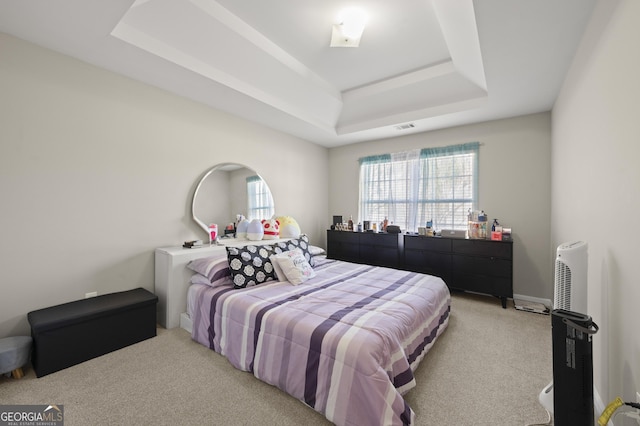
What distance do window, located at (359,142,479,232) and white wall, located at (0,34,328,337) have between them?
285 centimetres

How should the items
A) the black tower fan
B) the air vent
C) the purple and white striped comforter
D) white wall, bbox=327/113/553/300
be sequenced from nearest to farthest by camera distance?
the black tower fan → the purple and white striped comforter → white wall, bbox=327/113/553/300 → the air vent

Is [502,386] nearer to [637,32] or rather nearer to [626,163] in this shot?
[626,163]

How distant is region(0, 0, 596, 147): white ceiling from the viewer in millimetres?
1907

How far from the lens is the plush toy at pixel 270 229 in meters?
→ 3.88

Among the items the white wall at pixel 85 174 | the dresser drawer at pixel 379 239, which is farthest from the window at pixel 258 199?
the dresser drawer at pixel 379 239

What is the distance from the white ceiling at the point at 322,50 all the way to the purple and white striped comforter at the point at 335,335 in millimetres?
2211

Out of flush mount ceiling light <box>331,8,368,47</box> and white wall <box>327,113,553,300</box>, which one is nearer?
flush mount ceiling light <box>331,8,368,47</box>

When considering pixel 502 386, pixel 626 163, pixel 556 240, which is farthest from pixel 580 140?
pixel 502 386

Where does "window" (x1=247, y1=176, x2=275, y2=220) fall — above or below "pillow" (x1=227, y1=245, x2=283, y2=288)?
above

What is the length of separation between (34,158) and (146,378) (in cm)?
206

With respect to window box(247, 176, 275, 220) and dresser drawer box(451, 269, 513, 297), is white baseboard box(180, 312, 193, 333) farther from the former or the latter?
dresser drawer box(451, 269, 513, 297)

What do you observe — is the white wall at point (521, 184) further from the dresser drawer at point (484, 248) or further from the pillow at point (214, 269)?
the pillow at point (214, 269)

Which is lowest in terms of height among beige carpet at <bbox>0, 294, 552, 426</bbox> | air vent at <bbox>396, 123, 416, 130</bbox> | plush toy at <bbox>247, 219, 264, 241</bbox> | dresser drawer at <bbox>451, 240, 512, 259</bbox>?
beige carpet at <bbox>0, 294, 552, 426</bbox>

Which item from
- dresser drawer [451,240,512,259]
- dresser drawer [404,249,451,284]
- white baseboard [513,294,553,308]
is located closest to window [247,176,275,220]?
dresser drawer [404,249,451,284]
